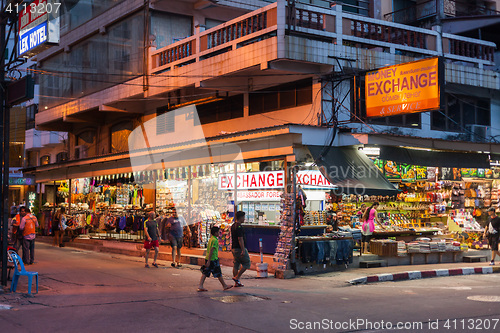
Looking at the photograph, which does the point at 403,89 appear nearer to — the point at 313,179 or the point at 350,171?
the point at 350,171

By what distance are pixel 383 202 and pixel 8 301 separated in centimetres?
1438

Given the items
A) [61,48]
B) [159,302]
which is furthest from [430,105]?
[61,48]

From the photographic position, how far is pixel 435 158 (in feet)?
65.7

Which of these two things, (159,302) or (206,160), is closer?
(159,302)

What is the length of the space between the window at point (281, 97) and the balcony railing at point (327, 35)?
180cm

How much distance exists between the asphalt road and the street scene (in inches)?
2.9

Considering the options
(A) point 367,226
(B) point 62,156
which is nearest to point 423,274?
(A) point 367,226

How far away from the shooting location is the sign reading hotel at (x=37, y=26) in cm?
1295

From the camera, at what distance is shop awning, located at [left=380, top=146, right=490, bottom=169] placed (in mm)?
19000

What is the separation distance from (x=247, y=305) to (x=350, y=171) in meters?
7.58

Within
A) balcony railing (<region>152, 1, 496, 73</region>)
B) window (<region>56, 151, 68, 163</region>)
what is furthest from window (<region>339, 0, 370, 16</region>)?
window (<region>56, 151, 68, 163</region>)

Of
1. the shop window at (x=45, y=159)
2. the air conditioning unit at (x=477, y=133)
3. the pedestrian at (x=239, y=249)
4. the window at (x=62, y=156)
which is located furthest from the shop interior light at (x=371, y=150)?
→ the shop window at (x=45, y=159)

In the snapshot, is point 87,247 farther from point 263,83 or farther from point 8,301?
point 8,301

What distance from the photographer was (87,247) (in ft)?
89.4
